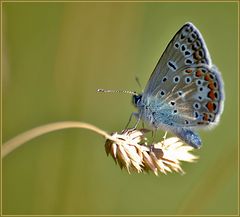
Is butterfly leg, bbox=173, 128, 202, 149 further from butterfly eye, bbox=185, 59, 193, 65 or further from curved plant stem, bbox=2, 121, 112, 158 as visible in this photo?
curved plant stem, bbox=2, 121, 112, 158

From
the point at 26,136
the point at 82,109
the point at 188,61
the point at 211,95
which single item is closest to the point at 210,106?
the point at 211,95

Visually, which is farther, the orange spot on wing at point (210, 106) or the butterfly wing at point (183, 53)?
the orange spot on wing at point (210, 106)

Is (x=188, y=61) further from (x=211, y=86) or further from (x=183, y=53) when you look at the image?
(x=211, y=86)

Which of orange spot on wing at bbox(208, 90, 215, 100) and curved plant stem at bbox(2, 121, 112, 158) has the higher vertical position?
orange spot on wing at bbox(208, 90, 215, 100)

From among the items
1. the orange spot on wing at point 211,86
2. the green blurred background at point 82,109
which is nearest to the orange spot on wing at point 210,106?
the orange spot on wing at point 211,86

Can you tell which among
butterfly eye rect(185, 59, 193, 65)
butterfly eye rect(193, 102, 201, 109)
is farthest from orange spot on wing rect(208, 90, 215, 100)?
butterfly eye rect(185, 59, 193, 65)

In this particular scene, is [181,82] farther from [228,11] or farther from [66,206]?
[228,11]

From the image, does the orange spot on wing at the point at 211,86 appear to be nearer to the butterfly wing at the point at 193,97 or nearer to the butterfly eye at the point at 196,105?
the butterfly wing at the point at 193,97
